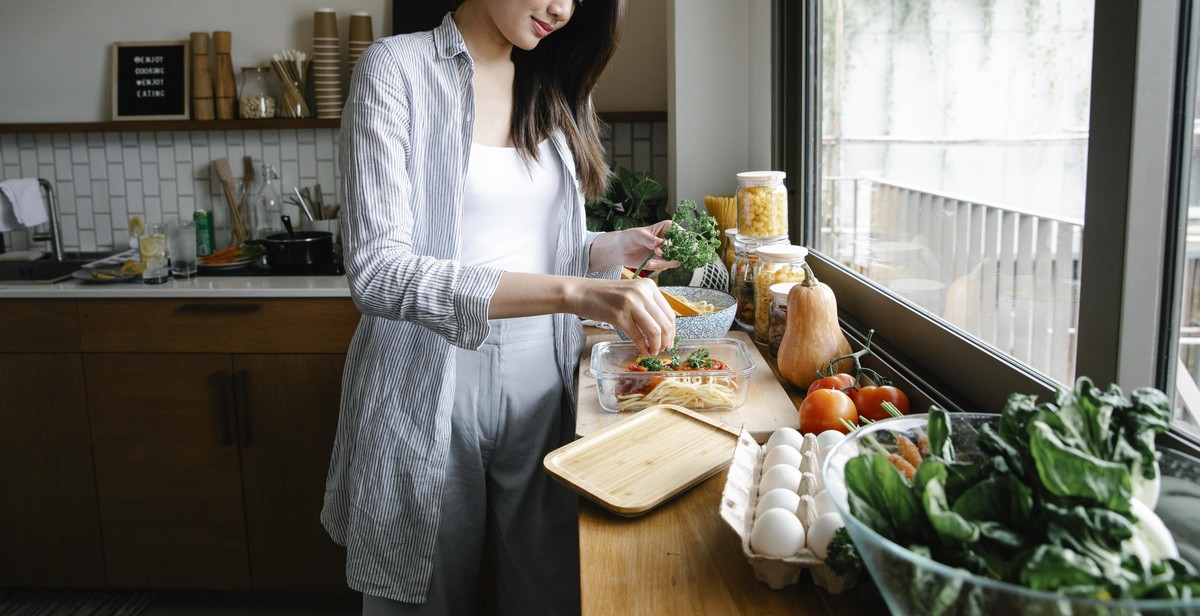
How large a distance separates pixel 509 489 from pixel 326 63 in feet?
6.44

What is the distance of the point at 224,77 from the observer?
10.2ft

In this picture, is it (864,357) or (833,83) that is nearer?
(864,357)

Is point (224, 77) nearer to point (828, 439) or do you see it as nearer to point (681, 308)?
point (681, 308)

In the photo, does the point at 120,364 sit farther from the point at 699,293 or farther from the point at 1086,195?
the point at 1086,195

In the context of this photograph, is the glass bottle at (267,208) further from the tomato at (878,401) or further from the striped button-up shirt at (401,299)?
the tomato at (878,401)

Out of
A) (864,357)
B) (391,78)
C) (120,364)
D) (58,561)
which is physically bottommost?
(58,561)

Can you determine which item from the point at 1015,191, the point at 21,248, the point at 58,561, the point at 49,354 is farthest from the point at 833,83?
the point at 21,248

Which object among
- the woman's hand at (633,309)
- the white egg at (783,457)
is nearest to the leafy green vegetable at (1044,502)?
the white egg at (783,457)

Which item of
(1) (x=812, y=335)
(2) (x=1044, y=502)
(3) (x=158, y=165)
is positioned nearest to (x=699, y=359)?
(1) (x=812, y=335)

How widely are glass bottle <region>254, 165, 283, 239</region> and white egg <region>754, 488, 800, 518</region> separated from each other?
259cm

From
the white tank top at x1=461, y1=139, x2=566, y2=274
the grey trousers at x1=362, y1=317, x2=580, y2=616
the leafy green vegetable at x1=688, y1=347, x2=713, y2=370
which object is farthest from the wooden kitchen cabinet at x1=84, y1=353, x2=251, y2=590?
the leafy green vegetable at x1=688, y1=347, x2=713, y2=370

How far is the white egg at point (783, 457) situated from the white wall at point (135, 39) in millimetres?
2169

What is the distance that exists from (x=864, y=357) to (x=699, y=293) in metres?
0.44

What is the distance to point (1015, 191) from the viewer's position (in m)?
2.70
